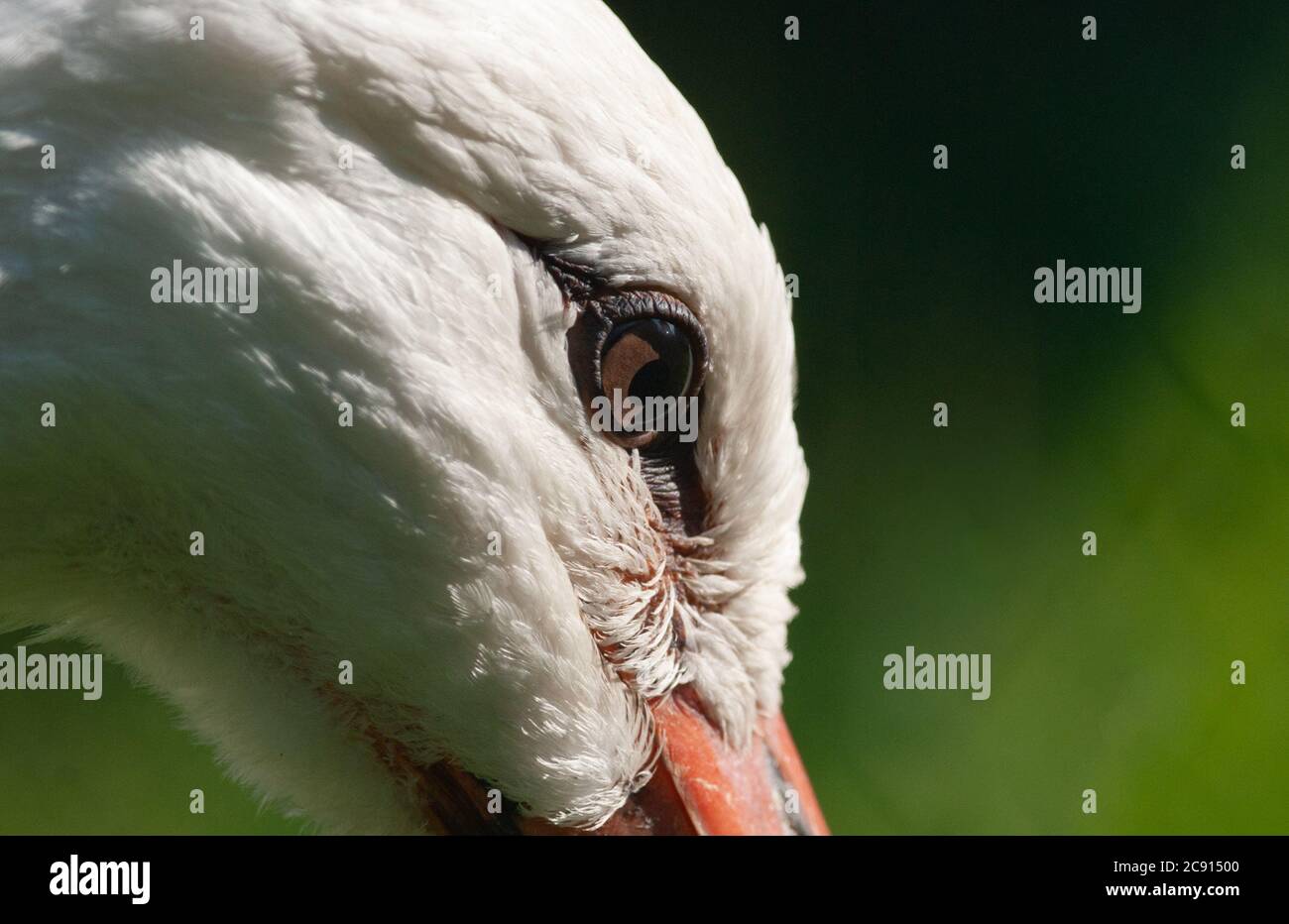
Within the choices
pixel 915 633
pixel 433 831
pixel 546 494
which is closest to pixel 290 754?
pixel 433 831

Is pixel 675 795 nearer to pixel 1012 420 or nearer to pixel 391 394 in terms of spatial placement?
pixel 391 394

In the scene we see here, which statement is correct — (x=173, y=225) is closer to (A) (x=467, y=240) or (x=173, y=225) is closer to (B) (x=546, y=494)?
(A) (x=467, y=240)

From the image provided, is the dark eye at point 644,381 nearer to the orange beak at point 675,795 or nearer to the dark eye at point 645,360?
the dark eye at point 645,360

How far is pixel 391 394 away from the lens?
50.0 inches

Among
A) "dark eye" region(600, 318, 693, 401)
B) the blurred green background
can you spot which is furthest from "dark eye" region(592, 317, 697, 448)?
the blurred green background

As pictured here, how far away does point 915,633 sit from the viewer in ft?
9.22

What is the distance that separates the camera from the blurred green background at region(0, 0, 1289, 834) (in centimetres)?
258

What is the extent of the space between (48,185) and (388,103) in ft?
1.02

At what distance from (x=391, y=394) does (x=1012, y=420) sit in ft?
5.79

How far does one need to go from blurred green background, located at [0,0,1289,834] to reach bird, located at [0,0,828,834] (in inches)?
45.7

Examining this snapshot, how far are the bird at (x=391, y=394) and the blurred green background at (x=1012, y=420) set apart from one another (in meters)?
1.16

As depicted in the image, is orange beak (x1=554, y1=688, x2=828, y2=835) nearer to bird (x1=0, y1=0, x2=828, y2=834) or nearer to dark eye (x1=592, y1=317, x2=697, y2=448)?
bird (x1=0, y1=0, x2=828, y2=834)

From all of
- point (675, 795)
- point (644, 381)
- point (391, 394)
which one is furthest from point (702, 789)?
point (391, 394)

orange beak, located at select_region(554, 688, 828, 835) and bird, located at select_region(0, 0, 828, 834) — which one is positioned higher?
bird, located at select_region(0, 0, 828, 834)
